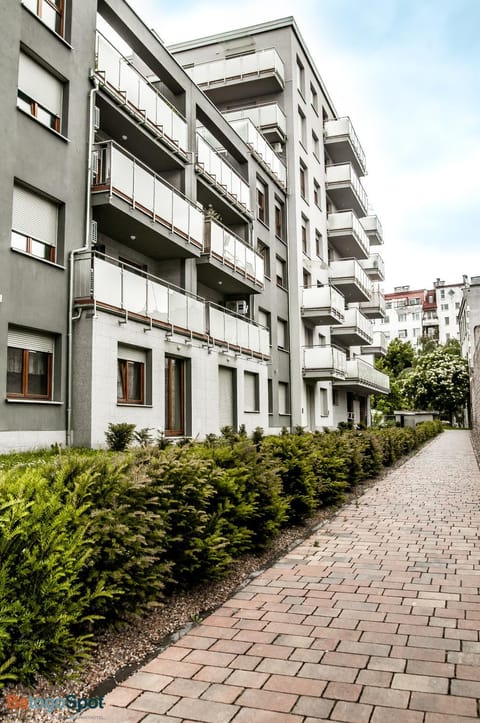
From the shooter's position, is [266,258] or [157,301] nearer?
[157,301]

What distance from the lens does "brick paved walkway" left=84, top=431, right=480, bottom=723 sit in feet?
10.6

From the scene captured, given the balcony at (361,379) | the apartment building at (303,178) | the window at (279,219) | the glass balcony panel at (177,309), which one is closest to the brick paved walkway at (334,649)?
the glass balcony panel at (177,309)

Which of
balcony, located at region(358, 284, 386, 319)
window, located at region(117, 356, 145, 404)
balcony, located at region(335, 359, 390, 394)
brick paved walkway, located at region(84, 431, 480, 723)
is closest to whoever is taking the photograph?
brick paved walkway, located at region(84, 431, 480, 723)

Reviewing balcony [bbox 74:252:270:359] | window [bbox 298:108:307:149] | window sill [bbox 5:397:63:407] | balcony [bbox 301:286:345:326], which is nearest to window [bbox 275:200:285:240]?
balcony [bbox 301:286:345:326]

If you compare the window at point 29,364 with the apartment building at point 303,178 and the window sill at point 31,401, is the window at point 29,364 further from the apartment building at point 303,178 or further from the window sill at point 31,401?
the apartment building at point 303,178

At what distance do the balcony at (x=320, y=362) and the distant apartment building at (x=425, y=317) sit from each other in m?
87.2

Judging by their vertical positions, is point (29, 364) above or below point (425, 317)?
below

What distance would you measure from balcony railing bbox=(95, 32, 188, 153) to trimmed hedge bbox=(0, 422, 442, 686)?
1125 centimetres

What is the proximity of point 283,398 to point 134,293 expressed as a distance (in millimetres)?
13859

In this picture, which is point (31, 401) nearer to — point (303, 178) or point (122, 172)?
point (122, 172)

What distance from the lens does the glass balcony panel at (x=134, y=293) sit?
14.1 m

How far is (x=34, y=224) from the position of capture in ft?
41.3

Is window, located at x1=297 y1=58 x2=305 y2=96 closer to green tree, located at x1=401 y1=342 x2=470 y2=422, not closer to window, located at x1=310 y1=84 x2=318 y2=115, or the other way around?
window, located at x1=310 y1=84 x2=318 y2=115

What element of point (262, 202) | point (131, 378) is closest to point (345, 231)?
point (262, 202)
